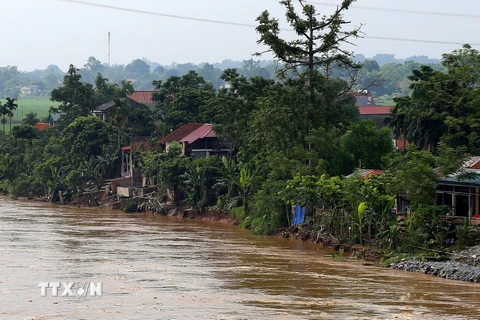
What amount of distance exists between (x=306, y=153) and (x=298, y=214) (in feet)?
8.33

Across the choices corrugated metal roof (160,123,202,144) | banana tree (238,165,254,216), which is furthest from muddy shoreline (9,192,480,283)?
corrugated metal roof (160,123,202,144)

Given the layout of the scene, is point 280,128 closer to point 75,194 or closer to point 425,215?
point 425,215

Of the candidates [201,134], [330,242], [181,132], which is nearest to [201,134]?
[201,134]

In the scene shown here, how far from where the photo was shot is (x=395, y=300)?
2172 cm

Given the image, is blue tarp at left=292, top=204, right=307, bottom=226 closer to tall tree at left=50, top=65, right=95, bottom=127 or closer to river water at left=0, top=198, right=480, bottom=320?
river water at left=0, top=198, right=480, bottom=320

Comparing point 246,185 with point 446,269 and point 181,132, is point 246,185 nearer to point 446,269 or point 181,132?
point 181,132

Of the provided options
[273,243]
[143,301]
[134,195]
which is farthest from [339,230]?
[134,195]

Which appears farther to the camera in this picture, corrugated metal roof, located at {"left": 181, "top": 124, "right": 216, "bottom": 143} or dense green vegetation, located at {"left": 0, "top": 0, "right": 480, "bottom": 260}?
corrugated metal roof, located at {"left": 181, "top": 124, "right": 216, "bottom": 143}

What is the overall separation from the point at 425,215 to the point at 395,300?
6.98m

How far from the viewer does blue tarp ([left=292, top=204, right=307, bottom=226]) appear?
36.2 meters

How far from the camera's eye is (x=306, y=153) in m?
36.8

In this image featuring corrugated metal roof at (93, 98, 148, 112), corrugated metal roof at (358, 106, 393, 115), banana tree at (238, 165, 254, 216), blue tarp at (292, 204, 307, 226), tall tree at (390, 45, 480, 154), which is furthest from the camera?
corrugated metal roof at (93, 98, 148, 112)

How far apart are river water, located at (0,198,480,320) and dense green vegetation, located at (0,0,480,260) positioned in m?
2.11

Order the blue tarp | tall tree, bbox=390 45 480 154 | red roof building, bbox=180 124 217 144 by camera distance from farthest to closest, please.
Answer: red roof building, bbox=180 124 217 144 → the blue tarp → tall tree, bbox=390 45 480 154
